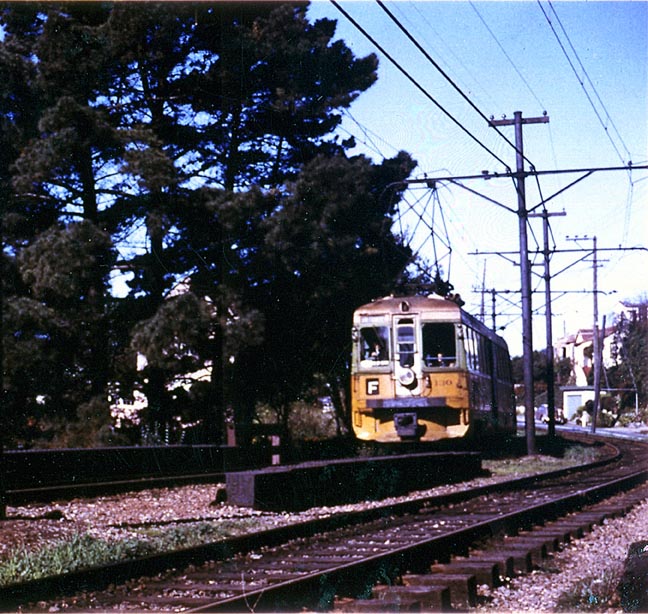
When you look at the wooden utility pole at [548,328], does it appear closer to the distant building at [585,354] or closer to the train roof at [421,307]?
the train roof at [421,307]

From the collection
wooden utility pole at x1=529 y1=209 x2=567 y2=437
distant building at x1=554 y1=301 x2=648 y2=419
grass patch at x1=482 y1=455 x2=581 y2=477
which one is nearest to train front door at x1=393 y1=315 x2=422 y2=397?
grass patch at x1=482 y1=455 x2=581 y2=477

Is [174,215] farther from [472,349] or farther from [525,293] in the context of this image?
[525,293]

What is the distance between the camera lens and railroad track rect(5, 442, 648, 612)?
644 cm

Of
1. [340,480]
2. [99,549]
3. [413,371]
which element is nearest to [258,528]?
[99,549]

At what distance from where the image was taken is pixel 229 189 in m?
23.5

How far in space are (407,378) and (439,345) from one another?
3.03ft

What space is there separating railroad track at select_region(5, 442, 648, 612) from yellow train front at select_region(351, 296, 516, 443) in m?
4.96

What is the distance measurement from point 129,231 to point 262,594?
1684cm

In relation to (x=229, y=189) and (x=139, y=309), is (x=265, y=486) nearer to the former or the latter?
(x=139, y=309)

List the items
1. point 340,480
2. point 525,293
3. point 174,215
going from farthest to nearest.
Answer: point 525,293 → point 174,215 → point 340,480

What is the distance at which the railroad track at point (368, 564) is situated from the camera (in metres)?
6.44

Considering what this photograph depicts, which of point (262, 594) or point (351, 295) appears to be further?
point (351, 295)

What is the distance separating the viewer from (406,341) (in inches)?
763

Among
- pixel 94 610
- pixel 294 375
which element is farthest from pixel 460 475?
pixel 94 610
